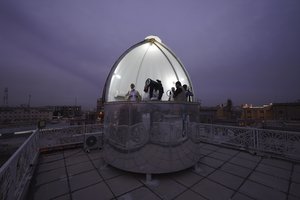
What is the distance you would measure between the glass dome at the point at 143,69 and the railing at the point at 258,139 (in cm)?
281

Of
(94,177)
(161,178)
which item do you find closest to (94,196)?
(94,177)

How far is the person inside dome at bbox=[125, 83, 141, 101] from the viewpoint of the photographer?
5.56 meters

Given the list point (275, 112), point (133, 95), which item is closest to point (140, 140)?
point (133, 95)

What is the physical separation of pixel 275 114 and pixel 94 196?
57049mm

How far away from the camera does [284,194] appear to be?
134 inches

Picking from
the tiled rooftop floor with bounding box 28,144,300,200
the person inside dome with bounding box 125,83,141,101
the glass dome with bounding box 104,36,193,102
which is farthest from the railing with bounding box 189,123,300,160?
the glass dome with bounding box 104,36,193,102

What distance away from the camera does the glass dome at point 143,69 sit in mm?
6250

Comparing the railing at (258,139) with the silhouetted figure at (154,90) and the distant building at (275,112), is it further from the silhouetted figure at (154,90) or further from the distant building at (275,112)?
the distant building at (275,112)

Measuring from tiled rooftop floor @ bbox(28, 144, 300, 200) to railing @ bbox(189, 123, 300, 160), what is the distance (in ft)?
1.99

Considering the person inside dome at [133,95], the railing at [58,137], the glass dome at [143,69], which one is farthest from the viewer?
the railing at [58,137]

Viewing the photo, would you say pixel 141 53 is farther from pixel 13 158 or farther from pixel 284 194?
pixel 284 194

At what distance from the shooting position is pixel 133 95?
18.4ft

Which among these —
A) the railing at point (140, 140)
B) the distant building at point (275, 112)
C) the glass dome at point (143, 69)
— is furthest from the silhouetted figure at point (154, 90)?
the distant building at point (275, 112)

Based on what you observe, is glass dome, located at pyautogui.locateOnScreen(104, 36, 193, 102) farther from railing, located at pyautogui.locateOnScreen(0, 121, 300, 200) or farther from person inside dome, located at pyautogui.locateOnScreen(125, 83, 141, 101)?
railing, located at pyautogui.locateOnScreen(0, 121, 300, 200)
